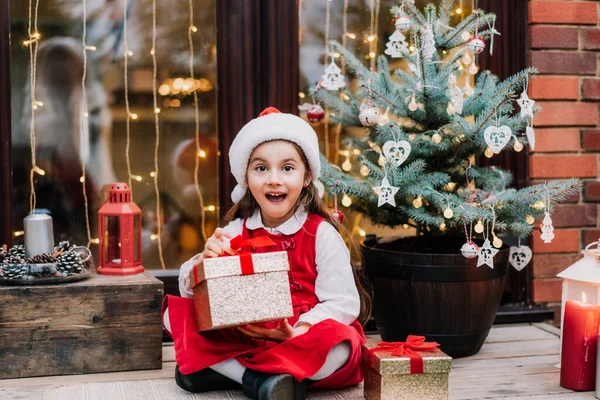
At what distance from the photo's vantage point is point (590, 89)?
3.43 meters

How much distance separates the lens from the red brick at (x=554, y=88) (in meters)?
3.38

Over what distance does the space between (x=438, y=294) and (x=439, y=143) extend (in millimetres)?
560

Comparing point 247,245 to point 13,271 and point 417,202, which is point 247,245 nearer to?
point 417,202

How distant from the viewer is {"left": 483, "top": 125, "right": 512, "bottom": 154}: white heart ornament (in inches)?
103

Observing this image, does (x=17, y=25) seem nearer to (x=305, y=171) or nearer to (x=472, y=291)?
(x=305, y=171)

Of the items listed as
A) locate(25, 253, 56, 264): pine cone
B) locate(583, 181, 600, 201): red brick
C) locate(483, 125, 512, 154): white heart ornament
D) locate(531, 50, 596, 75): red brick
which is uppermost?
locate(531, 50, 596, 75): red brick

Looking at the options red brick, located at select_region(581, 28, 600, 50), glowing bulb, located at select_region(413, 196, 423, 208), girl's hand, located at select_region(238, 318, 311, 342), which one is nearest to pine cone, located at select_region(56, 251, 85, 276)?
girl's hand, located at select_region(238, 318, 311, 342)

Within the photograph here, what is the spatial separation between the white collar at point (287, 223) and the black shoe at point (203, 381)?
20.0 inches

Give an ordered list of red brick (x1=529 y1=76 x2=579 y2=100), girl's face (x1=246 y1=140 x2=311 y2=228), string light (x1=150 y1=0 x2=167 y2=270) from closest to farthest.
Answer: girl's face (x1=246 y1=140 x2=311 y2=228)
string light (x1=150 y1=0 x2=167 y2=270)
red brick (x1=529 y1=76 x2=579 y2=100)

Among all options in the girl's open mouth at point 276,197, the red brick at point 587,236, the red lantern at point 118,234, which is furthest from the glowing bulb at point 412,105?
the red brick at point 587,236

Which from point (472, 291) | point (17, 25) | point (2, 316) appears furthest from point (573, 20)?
point (2, 316)

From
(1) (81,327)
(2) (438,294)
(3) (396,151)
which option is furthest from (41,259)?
(2) (438,294)

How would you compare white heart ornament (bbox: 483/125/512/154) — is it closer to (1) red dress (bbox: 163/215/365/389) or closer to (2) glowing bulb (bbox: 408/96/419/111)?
(2) glowing bulb (bbox: 408/96/419/111)

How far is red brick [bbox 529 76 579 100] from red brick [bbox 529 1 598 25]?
0.86 ft
